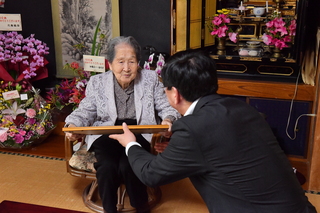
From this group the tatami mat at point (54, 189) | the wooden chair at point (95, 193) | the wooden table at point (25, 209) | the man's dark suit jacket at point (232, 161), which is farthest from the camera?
the tatami mat at point (54, 189)

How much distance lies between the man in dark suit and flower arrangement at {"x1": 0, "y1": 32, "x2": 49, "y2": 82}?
91.1 inches

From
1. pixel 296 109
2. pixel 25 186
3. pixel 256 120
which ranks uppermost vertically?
pixel 256 120

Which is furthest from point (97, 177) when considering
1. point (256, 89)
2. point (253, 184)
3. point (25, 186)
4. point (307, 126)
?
point (307, 126)

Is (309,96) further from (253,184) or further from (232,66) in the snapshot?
(253,184)

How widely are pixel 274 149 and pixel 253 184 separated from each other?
181mm

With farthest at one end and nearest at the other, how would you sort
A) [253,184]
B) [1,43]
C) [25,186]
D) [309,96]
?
[1,43] → [309,96] → [25,186] → [253,184]

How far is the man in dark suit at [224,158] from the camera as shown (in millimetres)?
1537

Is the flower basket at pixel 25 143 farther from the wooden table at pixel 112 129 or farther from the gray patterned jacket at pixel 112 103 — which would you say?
the wooden table at pixel 112 129

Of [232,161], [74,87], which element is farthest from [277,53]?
[232,161]

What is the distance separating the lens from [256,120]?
162 cm

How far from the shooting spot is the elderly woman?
2.54 meters

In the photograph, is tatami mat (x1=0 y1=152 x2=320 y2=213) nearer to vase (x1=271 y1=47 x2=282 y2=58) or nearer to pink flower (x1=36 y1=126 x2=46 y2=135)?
pink flower (x1=36 y1=126 x2=46 y2=135)

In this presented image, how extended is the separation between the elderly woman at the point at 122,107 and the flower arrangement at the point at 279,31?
1260 millimetres

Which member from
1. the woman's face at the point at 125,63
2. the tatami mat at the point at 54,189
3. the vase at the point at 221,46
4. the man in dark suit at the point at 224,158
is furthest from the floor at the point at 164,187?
the vase at the point at 221,46
